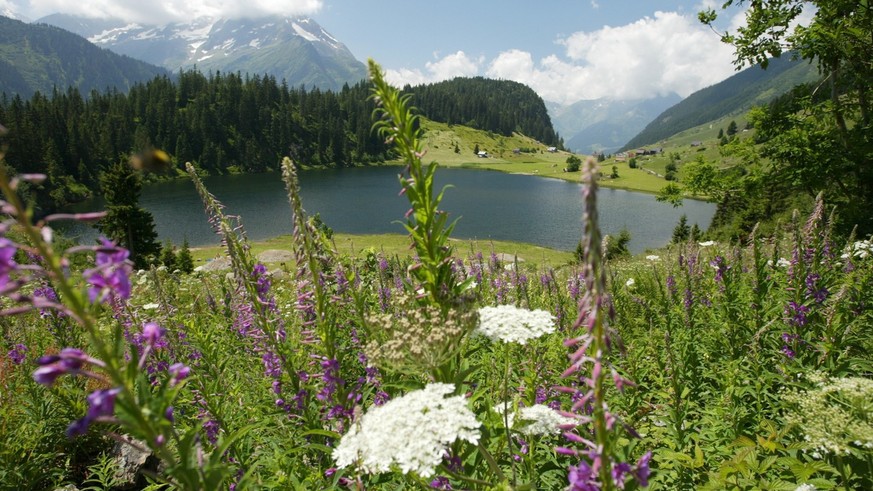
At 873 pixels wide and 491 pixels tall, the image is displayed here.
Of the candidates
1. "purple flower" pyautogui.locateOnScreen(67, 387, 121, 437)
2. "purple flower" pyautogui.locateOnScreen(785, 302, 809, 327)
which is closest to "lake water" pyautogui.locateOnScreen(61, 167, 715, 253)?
"purple flower" pyautogui.locateOnScreen(785, 302, 809, 327)

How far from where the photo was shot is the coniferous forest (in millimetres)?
101562

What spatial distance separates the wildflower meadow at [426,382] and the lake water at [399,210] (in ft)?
127

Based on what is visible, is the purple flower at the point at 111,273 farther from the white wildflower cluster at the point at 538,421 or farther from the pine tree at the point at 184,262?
the pine tree at the point at 184,262

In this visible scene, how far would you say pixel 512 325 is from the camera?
3.40m

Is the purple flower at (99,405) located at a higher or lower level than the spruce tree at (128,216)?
higher

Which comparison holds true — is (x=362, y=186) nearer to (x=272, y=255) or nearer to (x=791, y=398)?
(x=272, y=255)

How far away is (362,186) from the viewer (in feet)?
358

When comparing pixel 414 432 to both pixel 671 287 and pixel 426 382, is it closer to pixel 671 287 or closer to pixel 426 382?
pixel 426 382

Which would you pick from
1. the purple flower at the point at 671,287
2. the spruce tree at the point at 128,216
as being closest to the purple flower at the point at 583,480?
the purple flower at the point at 671,287

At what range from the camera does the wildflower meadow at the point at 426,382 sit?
192cm

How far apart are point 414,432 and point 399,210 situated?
7660 centimetres

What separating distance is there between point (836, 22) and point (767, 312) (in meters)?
14.7

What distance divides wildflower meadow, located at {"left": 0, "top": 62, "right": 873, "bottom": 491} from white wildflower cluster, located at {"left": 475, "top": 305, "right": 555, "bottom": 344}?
2cm

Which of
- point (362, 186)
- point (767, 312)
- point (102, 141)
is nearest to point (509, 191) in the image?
point (362, 186)
